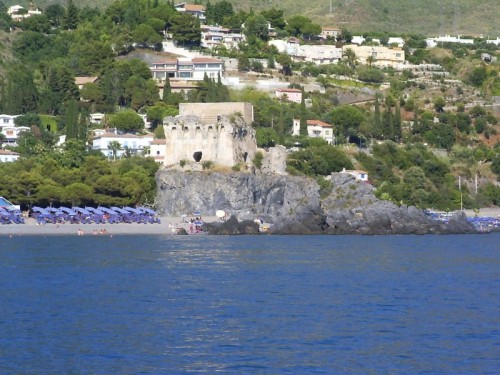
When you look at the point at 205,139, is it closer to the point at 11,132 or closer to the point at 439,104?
the point at 11,132

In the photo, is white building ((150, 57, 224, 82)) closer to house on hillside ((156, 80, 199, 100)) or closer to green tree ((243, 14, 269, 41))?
house on hillside ((156, 80, 199, 100))

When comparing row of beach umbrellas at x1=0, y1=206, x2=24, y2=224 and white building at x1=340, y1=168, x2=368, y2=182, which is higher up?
row of beach umbrellas at x1=0, y1=206, x2=24, y2=224

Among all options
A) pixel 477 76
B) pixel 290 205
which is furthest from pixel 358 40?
pixel 290 205

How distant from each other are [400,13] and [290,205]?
3521 inches

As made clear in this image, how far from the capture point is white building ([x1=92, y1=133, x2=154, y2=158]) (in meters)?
87.6

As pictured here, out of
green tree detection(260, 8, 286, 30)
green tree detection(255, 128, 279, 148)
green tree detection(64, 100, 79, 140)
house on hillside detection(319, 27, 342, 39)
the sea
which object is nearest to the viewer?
the sea

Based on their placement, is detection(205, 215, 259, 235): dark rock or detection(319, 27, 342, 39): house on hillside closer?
detection(205, 215, 259, 235): dark rock

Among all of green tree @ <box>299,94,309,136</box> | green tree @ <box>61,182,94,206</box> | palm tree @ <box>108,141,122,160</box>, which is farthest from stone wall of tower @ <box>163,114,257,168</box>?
green tree @ <box>299,94,309,136</box>

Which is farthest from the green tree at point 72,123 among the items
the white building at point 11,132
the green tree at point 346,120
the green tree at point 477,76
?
the green tree at point 477,76

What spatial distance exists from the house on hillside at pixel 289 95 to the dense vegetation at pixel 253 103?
124 centimetres

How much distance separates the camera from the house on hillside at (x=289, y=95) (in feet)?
340

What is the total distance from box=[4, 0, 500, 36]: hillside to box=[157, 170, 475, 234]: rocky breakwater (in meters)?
77.1

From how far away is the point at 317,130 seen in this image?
313 feet

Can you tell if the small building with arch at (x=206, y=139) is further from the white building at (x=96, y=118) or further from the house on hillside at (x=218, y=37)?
the house on hillside at (x=218, y=37)
